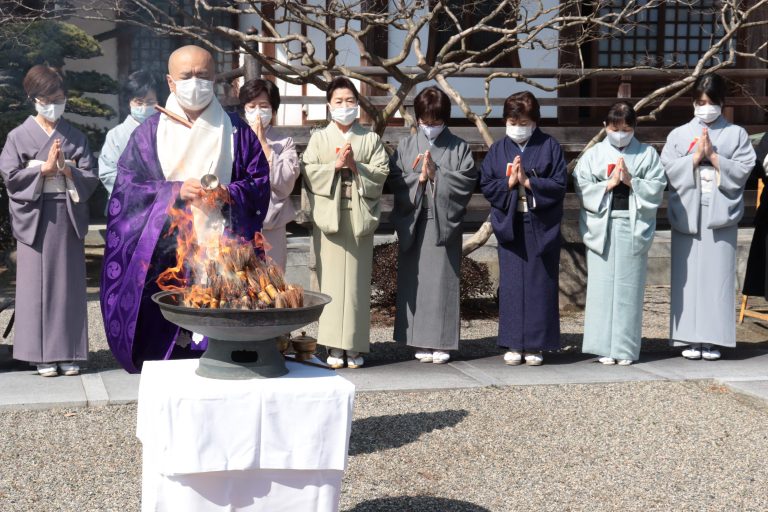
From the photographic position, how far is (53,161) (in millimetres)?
6527

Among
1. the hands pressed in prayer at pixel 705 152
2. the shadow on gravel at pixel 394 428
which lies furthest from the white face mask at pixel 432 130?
the shadow on gravel at pixel 394 428

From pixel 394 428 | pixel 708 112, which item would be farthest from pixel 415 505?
pixel 708 112

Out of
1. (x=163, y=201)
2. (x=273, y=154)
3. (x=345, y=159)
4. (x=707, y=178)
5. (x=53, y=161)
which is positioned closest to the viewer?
(x=163, y=201)

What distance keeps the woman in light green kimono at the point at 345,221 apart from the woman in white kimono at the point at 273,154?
0.65 feet

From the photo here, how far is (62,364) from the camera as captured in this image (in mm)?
6832

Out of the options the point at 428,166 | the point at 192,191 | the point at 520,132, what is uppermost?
the point at 520,132

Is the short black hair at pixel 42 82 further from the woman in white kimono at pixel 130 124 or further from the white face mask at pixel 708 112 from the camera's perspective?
the white face mask at pixel 708 112

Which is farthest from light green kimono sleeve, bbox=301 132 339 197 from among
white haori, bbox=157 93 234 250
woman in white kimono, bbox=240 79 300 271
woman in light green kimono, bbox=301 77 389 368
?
white haori, bbox=157 93 234 250

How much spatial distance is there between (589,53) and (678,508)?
402 inches

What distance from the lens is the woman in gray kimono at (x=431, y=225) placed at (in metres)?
7.32

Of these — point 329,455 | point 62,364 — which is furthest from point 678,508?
point 62,364

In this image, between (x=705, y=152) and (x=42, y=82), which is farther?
(x=705, y=152)

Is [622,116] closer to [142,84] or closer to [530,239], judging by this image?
[530,239]

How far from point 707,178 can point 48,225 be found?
454cm
